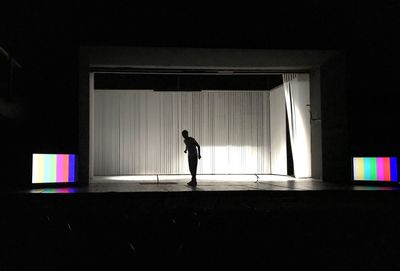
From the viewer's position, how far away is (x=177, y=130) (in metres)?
16.2

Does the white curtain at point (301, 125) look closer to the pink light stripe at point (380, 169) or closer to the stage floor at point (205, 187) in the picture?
the stage floor at point (205, 187)

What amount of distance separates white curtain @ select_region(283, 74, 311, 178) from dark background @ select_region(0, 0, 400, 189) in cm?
309

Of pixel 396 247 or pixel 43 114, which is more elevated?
pixel 43 114

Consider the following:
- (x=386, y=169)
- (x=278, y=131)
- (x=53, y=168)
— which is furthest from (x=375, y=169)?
(x=278, y=131)

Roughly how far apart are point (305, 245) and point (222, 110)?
13.3 metres

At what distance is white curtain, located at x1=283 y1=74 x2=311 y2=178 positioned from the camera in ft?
42.3

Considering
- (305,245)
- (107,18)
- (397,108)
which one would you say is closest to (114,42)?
(107,18)

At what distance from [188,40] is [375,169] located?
4715mm

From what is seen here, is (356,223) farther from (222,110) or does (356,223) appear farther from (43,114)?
(222,110)

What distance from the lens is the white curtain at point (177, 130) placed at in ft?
51.9

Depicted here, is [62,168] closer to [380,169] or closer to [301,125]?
[380,169]

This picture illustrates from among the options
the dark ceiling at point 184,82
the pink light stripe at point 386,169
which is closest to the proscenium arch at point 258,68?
the pink light stripe at point 386,169

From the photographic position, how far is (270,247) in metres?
3.08

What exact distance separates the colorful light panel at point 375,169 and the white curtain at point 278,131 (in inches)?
219
